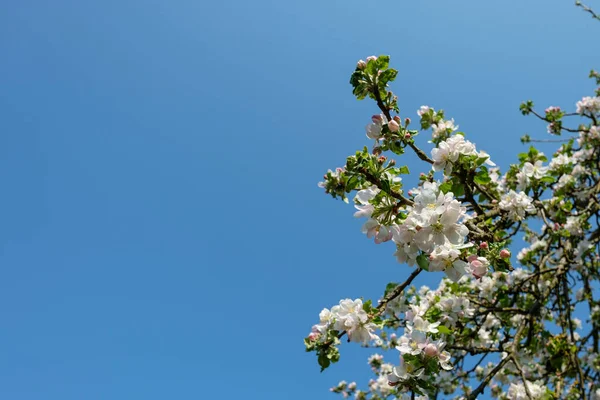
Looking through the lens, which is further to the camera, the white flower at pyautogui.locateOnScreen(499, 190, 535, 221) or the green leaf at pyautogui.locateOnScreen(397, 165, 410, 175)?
the white flower at pyautogui.locateOnScreen(499, 190, 535, 221)

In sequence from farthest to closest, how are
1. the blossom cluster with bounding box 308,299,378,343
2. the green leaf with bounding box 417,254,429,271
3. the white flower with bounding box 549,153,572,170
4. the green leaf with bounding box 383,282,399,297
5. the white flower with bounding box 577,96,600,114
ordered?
the white flower with bounding box 577,96,600,114 → the white flower with bounding box 549,153,572,170 → the green leaf with bounding box 383,282,399,297 → the blossom cluster with bounding box 308,299,378,343 → the green leaf with bounding box 417,254,429,271

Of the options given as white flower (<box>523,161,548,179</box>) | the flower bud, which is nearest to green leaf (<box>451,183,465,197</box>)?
the flower bud

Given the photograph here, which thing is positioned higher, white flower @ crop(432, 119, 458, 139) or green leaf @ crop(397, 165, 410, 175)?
white flower @ crop(432, 119, 458, 139)

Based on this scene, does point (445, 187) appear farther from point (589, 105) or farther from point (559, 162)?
point (589, 105)

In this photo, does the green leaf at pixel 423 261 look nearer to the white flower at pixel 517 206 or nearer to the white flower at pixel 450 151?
the white flower at pixel 450 151

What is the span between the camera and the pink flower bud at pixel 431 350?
74.8 inches

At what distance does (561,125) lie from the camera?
5574 millimetres

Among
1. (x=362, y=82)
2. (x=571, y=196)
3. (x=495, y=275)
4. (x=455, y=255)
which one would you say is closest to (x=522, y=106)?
(x=571, y=196)

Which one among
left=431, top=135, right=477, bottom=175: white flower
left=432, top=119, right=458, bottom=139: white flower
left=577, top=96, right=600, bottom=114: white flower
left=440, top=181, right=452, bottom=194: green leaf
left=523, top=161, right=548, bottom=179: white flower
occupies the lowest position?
left=440, top=181, right=452, bottom=194: green leaf

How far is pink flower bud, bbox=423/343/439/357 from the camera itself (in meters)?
1.90

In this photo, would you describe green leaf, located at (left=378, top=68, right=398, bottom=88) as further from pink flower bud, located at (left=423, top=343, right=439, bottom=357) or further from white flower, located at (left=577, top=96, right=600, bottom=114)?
white flower, located at (left=577, top=96, right=600, bottom=114)

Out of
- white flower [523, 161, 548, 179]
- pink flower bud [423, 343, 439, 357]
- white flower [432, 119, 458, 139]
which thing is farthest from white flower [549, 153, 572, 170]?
pink flower bud [423, 343, 439, 357]

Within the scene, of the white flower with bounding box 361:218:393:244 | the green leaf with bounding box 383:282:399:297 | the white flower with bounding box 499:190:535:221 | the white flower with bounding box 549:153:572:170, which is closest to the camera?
the white flower with bounding box 361:218:393:244

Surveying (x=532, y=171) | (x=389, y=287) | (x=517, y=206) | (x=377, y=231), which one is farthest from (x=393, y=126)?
(x=532, y=171)
